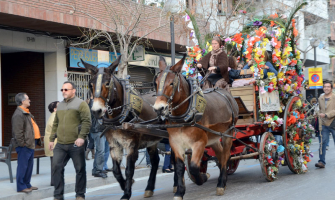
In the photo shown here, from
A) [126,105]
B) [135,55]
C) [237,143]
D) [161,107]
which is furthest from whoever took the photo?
[135,55]

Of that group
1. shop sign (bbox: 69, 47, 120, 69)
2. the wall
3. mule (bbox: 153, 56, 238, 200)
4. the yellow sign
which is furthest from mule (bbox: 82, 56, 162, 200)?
the yellow sign

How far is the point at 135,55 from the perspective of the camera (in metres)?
18.6

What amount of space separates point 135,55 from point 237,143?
406 inches

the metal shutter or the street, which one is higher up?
the metal shutter

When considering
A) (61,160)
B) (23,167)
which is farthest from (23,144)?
(61,160)

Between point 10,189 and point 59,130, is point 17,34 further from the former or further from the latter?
point 59,130

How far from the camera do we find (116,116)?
23.0 ft

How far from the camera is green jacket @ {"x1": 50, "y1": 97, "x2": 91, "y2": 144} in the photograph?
7.23 m

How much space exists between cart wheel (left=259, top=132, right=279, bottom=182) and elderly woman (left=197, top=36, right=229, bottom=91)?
124 cm

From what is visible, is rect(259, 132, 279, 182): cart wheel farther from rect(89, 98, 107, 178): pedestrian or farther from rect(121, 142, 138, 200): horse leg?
rect(89, 98, 107, 178): pedestrian

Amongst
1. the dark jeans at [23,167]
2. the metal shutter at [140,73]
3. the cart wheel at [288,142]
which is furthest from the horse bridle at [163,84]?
the metal shutter at [140,73]

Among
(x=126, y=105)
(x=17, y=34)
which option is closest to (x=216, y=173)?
(x=126, y=105)

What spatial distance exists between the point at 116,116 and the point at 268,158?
119 inches

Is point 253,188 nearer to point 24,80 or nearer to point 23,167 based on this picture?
point 23,167
